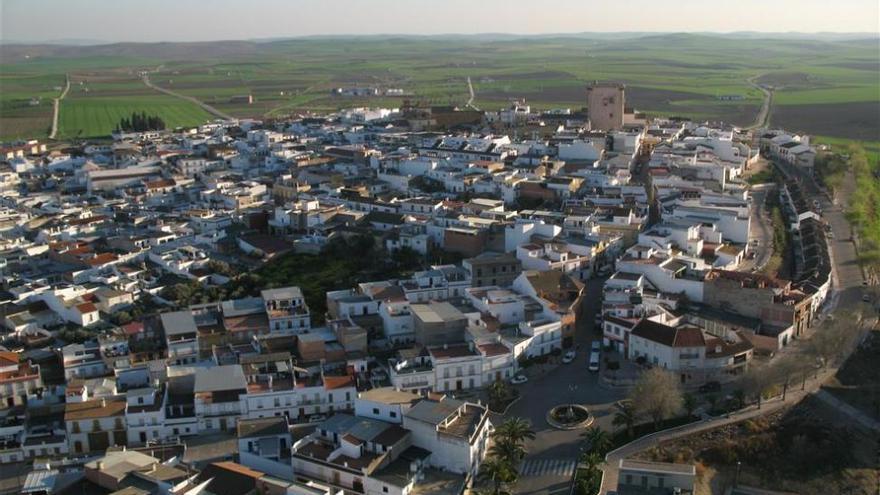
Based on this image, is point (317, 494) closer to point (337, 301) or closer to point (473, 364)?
point (473, 364)

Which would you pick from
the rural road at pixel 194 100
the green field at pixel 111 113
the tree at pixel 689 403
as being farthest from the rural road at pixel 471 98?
the tree at pixel 689 403

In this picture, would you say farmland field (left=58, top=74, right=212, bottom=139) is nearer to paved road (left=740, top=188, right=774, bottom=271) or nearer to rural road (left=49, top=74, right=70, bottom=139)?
rural road (left=49, top=74, right=70, bottom=139)

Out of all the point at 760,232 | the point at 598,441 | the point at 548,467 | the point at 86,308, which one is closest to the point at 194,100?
the point at 86,308

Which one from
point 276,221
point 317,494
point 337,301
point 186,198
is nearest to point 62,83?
point 186,198

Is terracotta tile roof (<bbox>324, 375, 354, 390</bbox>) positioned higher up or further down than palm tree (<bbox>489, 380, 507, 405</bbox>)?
higher up

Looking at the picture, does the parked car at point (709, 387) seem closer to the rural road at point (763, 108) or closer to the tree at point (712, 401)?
the tree at point (712, 401)

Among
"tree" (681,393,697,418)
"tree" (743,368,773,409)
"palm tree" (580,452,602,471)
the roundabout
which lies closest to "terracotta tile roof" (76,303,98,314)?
the roundabout
